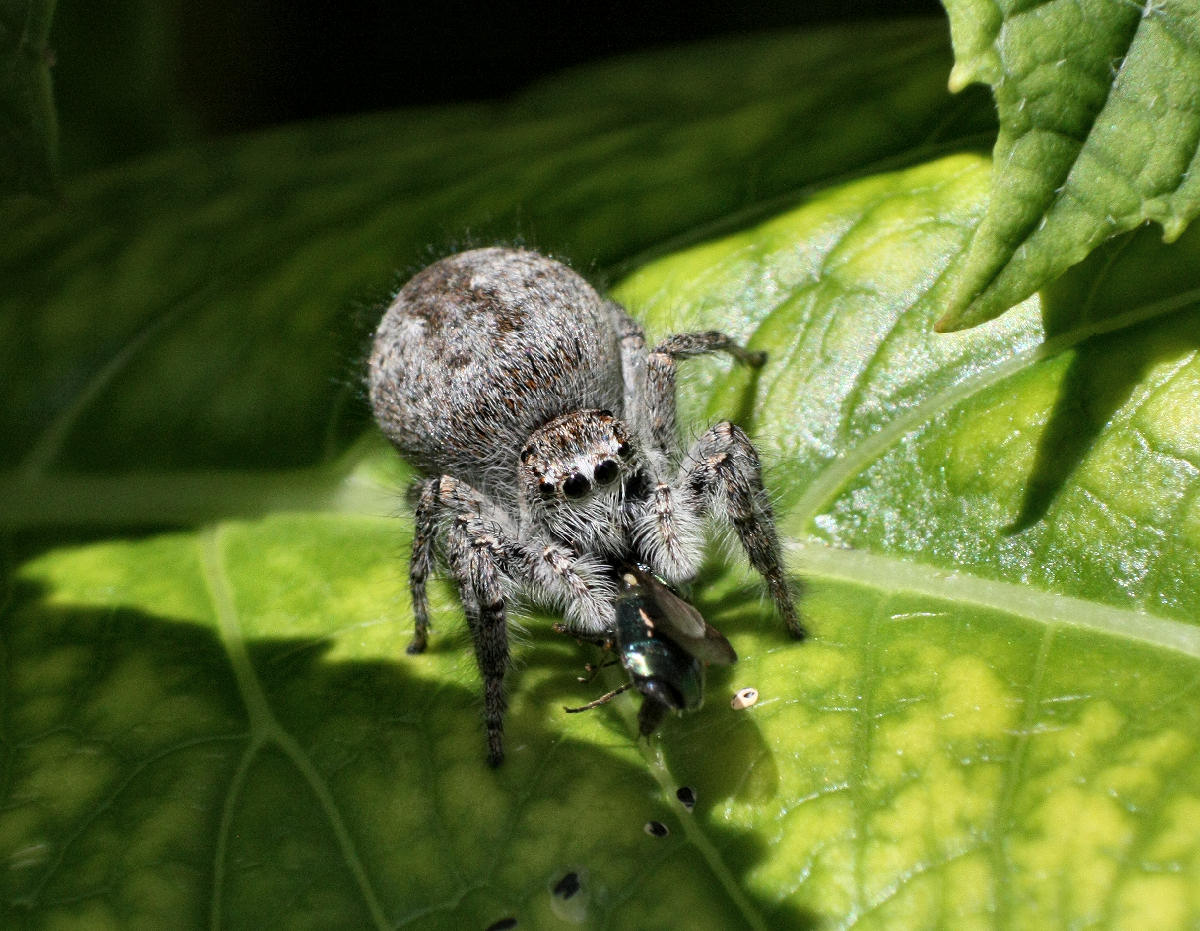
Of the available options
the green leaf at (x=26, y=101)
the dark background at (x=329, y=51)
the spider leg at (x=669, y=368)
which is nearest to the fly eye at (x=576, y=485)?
the spider leg at (x=669, y=368)

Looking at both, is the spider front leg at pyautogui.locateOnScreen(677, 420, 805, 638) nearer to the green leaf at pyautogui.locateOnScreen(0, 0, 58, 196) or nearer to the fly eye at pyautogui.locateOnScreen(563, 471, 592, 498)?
the fly eye at pyautogui.locateOnScreen(563, 471, 592, 498)

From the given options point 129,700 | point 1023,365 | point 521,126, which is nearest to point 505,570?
point 129,700

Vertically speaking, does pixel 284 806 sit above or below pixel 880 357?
below

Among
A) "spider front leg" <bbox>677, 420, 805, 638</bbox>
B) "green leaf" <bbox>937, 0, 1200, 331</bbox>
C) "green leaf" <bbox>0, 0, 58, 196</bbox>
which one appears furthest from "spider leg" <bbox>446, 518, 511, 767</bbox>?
"green leaf" <bbox>0, 0, 58, 196</bbox>

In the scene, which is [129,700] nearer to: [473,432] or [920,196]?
[473,432]

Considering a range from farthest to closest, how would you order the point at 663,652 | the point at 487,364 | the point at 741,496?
the point at 487,364
the point at 741,496
the point at 663,652

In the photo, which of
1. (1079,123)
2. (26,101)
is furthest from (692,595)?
(26,101)

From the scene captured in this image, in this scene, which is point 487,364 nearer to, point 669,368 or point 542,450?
point 542,450
